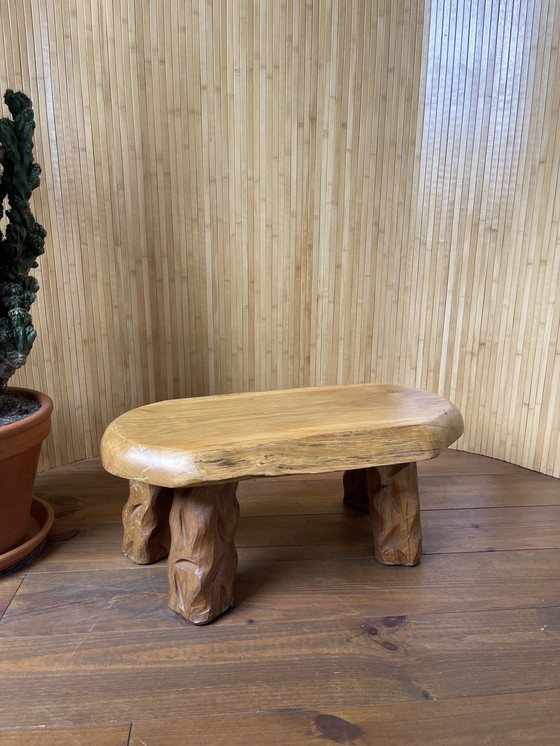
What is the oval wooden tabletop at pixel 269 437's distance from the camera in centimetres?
121

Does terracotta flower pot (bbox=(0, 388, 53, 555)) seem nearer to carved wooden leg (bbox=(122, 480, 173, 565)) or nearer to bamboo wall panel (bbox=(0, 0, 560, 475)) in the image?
carved wooden leg (bbox=(122, 480, 173, 565))

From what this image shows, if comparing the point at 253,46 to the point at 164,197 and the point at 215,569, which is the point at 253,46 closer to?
the point at 164,197

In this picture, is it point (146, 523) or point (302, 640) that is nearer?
point (302, 640)

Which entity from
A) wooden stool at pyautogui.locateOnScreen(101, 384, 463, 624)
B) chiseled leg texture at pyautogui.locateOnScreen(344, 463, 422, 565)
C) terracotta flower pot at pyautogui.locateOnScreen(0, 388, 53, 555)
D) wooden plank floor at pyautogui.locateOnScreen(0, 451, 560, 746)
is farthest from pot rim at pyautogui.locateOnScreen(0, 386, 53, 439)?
chiseled leg texture at pyautogui.locateOnScreen(344, 463, 422, 565)

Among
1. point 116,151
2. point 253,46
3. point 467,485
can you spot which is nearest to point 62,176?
point 116,151

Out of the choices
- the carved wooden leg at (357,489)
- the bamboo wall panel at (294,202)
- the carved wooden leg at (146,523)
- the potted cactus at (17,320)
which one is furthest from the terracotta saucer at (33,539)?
the carved wooden leg at (357,489)

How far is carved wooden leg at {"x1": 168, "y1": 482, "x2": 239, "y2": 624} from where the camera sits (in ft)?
4.16

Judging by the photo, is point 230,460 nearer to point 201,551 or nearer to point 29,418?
point 201,551

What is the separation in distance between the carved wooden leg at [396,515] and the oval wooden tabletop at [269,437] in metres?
0.15

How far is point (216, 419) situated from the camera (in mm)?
1422

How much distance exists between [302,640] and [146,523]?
0.49 m

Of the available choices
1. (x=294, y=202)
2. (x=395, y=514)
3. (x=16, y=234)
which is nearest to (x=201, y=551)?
(x=395, y=514)

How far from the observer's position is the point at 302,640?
4.08 feet

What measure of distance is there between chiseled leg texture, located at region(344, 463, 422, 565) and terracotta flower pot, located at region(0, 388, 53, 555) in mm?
856
